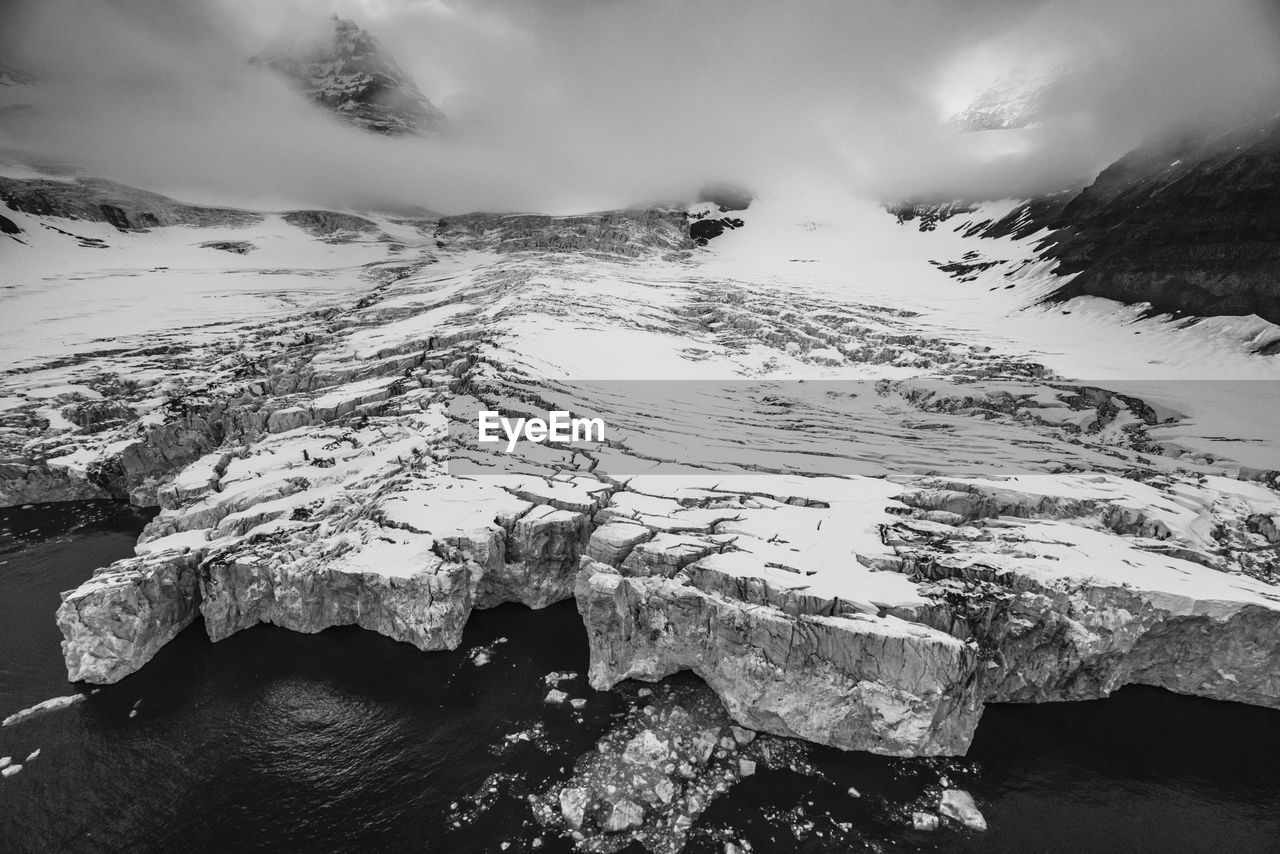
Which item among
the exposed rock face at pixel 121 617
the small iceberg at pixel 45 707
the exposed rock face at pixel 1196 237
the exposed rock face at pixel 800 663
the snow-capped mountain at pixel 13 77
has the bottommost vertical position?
the small iceberg at pixel 45 707

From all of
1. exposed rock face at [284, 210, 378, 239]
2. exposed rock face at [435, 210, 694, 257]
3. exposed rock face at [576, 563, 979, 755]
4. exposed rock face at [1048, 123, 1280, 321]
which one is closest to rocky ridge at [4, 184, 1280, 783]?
exposed rock face at [576, 563, 979, 755]

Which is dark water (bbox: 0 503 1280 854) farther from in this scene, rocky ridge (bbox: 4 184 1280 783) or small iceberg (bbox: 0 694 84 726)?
rocky ridge (bbox: 4 184 1280 783)

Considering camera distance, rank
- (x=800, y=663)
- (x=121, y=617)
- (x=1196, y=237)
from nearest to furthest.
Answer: (x=800, y=663)
(x=121, y=617)
(x=1196, y=237)

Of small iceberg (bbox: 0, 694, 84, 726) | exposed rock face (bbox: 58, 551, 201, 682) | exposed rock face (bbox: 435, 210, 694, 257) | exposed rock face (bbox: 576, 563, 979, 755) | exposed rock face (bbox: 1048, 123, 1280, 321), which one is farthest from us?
exposed rock face (bbox: 435, 210, 694, 257)

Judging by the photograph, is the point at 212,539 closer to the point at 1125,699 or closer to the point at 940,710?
the point at 940,710

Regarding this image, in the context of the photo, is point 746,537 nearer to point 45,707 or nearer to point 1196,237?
point 45,707

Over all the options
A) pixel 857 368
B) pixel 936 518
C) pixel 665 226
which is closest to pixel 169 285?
pixel 665 226

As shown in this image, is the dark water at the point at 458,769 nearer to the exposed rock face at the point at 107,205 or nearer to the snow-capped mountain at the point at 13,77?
the exposed rock face at the point at 107,205

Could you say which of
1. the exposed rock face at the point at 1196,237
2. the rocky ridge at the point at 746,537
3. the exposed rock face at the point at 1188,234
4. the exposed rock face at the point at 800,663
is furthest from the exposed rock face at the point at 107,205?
the exposed rock face at the point at 1196,237

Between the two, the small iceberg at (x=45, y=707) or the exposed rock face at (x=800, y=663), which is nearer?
the exposed rock face at (x=800, y=663)

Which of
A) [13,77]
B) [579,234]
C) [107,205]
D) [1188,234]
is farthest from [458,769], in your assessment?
[13,77]
